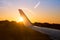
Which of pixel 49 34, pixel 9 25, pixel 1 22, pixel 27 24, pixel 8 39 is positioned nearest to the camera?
pixel 49 34

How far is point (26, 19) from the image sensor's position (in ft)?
20.2

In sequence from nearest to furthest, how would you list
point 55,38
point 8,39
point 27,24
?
point 55,38 < point 27,24 < point 8,39

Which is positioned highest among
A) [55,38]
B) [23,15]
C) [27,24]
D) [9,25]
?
[9,25]

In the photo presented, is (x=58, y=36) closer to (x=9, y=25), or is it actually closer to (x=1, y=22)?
(x=9, y=25)

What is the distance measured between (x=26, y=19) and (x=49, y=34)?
1.96 m

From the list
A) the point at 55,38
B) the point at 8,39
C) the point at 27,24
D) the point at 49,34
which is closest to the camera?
the point at 55,38

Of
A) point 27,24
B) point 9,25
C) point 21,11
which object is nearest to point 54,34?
point 27,24

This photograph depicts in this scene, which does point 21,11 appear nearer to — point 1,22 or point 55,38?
point 55,38

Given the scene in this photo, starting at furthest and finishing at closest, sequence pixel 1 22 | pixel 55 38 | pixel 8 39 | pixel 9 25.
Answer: pixel 1 22
pixel 9 25
pixel 8 39
pixel 55 38

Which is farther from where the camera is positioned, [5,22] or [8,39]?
[5,22]

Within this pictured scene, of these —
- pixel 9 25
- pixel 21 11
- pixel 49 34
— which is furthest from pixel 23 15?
pixel 9 25

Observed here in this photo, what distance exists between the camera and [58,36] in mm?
4121

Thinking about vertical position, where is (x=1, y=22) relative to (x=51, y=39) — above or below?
above

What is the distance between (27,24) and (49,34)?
1764 mm
